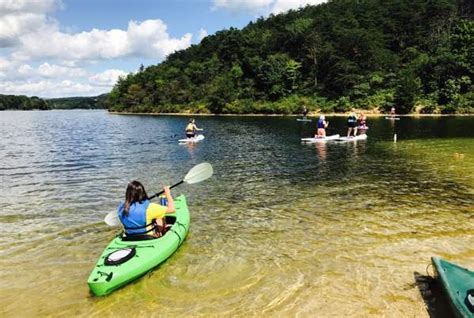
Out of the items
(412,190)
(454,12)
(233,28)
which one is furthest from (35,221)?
(233,28)

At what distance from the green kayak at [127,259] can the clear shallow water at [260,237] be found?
0.31 m

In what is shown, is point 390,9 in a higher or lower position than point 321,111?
higher

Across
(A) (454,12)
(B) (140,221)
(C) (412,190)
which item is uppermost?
(A) (454,12)

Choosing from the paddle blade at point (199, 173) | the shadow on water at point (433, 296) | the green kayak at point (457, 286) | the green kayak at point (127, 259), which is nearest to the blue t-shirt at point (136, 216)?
the green kayak at point (127, 259)

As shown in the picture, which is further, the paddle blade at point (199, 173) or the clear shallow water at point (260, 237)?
the paddle blade at point (199, 173)

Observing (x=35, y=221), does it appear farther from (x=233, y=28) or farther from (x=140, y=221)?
(x=233, y=28)

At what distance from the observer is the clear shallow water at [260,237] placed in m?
7.72

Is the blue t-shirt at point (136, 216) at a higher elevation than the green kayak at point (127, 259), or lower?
higher

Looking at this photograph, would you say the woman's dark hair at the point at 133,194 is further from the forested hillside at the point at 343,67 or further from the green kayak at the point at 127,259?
the forested hillside at the point at 343,67

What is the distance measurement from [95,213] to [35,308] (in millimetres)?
6241

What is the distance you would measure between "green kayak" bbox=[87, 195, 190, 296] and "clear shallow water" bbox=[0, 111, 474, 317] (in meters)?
0.31

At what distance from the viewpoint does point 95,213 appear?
539 inches

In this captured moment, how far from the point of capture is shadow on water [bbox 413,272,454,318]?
700 centimetres

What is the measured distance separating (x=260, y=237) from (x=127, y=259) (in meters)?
4.11
